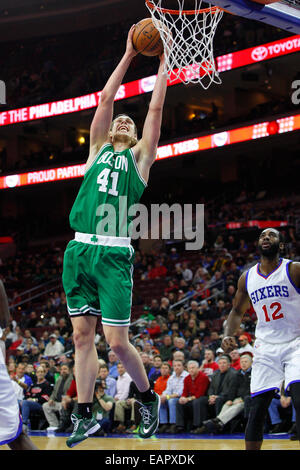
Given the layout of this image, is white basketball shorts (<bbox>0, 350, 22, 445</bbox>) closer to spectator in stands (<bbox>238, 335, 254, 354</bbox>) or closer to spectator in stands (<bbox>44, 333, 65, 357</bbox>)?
spectator in stands (<bbox>238, 335, 254, 354</bbox>)

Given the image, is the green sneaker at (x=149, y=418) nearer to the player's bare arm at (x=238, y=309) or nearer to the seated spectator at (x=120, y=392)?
the player's bare arm at (x=238, y=309)

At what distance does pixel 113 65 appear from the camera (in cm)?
2580

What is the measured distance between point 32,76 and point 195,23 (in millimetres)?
23456

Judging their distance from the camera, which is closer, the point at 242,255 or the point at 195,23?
the point at 195,23

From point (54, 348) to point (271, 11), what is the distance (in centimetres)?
1087

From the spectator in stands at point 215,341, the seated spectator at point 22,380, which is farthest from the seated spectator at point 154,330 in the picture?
the seated spectator at point 22,380

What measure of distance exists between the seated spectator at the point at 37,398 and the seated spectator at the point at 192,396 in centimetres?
282

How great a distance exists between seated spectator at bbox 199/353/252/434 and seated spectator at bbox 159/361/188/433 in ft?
2.74

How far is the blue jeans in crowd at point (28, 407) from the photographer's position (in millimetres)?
12188

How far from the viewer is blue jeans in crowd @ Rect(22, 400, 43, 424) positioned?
1219cm

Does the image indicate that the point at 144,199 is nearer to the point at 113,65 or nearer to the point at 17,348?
the point at 113,65

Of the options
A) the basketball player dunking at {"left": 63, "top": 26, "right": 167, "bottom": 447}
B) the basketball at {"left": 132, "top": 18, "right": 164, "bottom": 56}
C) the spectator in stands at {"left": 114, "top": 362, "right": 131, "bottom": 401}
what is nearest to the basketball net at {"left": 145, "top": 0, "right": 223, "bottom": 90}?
the basketball at {"left": 132, "top": 18, "right": 164, "bottom": 56}
